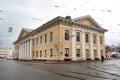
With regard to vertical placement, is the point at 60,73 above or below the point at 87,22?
below

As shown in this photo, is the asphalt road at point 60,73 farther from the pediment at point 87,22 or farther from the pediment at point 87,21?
the pediment at point 87,22

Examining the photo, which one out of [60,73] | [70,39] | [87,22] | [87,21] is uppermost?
[87,21]

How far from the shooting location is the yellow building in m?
40.6

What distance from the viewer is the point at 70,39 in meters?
41.7

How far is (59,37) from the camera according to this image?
40.1 meters

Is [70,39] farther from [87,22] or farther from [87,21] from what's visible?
[87,21]

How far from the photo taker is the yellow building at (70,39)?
40.6m

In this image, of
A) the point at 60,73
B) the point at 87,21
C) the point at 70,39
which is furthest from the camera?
the point at 87,21

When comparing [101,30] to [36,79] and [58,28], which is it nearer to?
[58,28]

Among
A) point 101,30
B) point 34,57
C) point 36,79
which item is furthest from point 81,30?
point 36,79

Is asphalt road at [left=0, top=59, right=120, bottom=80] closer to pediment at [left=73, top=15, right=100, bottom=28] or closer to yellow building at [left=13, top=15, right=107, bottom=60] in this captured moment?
yellow building at [left=13, top=15, right=107, bottom=60]

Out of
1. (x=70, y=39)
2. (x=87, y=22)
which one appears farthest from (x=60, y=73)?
(x=87, y=22)

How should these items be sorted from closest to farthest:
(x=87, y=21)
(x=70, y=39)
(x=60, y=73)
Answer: (x=60, y=73) → (x=70, y=39) → (x=87, y=21)

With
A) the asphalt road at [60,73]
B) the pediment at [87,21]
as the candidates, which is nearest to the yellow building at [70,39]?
the pediment at [87,21]
